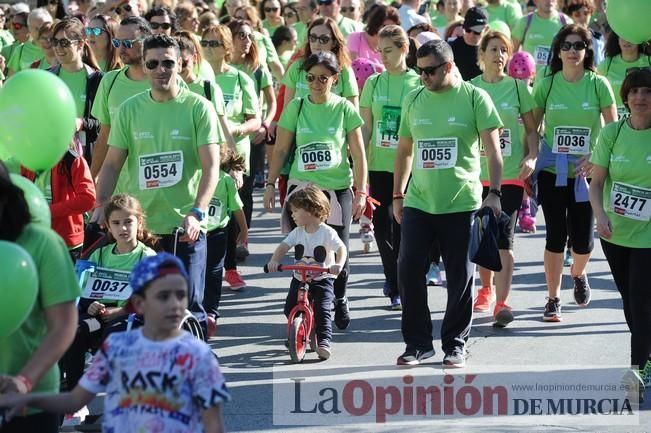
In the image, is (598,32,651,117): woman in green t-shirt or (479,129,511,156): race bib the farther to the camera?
(598,32,651,117): woman in green t-shirt

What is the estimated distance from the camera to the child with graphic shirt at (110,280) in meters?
7.35

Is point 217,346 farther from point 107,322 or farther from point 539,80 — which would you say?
point 539,80

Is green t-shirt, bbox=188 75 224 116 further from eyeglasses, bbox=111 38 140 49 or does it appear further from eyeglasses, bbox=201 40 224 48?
eyeglasses, bbox=201 40 224 48

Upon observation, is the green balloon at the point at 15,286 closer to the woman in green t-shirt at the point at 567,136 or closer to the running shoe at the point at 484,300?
the woman in green t-shirt at the point at 567,136

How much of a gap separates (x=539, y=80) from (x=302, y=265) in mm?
2481

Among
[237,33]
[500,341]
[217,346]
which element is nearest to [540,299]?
[500,341]

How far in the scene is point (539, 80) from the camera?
9961mm

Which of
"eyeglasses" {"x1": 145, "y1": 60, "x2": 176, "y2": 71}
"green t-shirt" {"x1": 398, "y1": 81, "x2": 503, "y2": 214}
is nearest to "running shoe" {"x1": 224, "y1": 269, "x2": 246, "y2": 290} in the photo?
"green t-shirt" {"x1": 398, "y1": 81, "x2": 503, "y2": 214}

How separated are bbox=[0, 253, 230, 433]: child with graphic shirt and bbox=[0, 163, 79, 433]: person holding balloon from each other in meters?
0.13

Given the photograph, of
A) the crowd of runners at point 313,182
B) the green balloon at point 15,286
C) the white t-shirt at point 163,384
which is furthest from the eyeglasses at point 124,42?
the white t-shirt at point 163,384

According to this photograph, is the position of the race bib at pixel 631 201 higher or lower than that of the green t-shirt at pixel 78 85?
lower

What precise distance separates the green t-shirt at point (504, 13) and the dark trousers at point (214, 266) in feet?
28.5

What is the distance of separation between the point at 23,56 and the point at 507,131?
6268 millimetres

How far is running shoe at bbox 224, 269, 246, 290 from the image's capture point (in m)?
11.0
